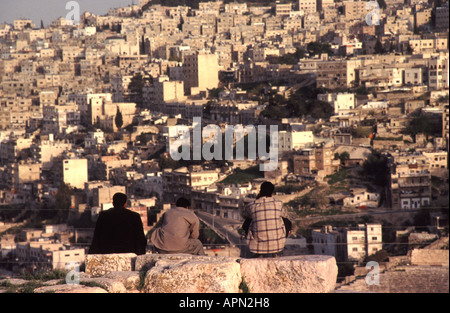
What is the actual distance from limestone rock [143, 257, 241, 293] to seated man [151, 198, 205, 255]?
0.65 metres

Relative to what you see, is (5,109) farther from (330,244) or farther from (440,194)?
(330,244)

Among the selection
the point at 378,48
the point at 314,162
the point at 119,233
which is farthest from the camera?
the point at 378,48

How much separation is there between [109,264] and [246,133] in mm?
21772

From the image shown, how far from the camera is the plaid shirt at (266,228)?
5.80 metres

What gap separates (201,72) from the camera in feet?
119

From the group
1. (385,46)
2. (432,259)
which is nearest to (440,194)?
(432,259)

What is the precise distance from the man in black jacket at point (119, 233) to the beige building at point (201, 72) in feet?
98.7

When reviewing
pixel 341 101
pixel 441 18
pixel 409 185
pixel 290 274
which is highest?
pixel 441 18

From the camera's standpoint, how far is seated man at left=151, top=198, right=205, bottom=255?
6031 millimetres

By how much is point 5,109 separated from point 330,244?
2423 cm

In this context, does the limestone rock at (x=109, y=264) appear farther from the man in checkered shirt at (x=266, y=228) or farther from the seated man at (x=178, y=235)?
the man in checkered shirt at (x=266, y=228)

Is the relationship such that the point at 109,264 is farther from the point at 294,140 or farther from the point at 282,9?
the point at 282,9

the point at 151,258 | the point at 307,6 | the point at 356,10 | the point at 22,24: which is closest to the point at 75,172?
the point at 151,258

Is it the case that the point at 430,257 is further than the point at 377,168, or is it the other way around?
the point at 377,168
